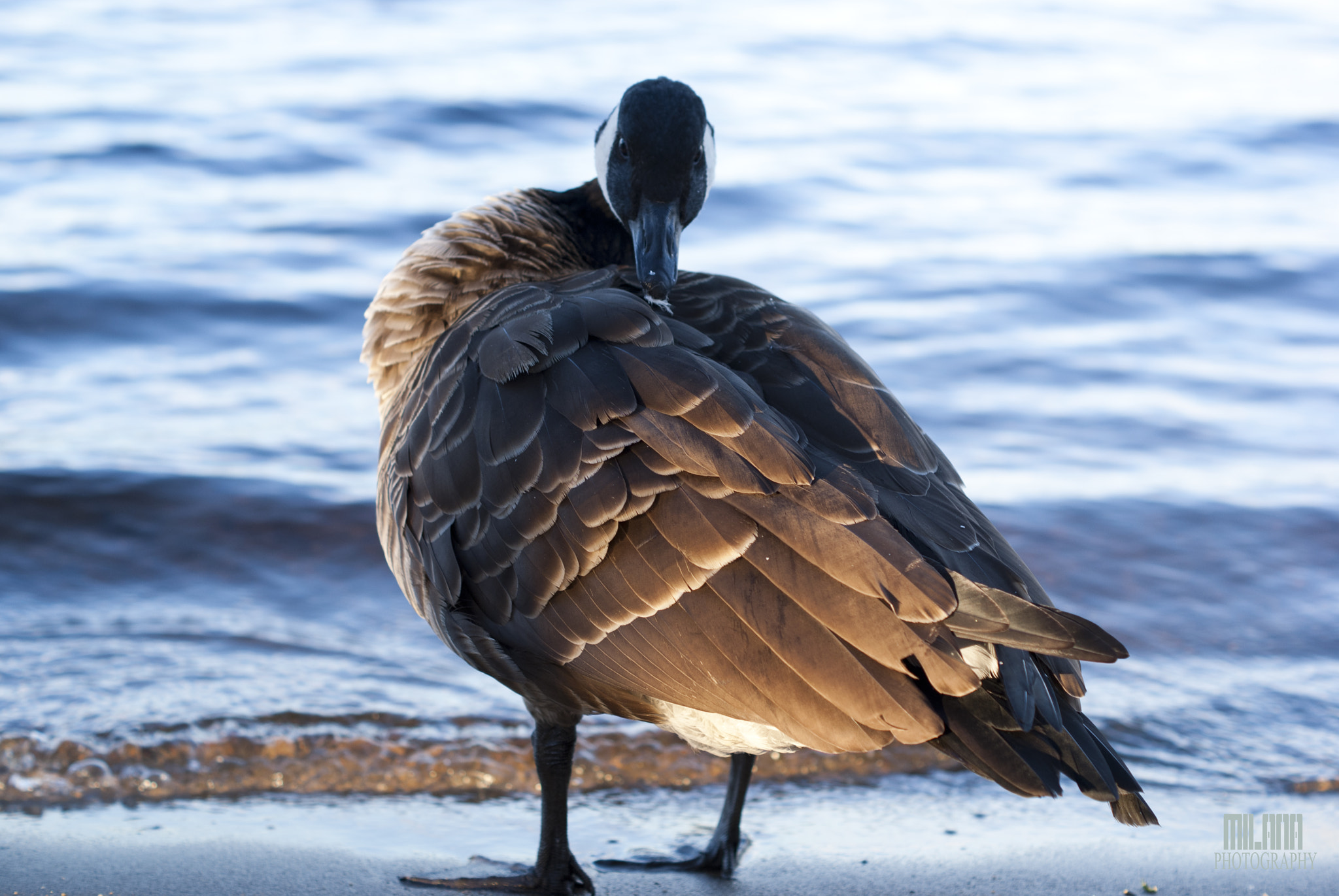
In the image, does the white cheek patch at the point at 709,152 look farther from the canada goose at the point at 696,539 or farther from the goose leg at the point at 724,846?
the goose leg at the point at 724,846

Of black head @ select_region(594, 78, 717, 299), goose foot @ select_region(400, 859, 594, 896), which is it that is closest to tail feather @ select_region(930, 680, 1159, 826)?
goose foot @ select_region(400, 859, 594, 896)

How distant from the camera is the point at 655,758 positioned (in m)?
4.61

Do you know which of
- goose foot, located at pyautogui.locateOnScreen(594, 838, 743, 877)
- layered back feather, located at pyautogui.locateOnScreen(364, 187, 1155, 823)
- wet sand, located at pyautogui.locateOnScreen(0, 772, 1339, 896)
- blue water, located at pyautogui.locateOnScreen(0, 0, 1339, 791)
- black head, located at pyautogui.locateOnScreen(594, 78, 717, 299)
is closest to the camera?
layered back feather, located at pyautogui.locateOnScreen(364, 187, 1155, 823)

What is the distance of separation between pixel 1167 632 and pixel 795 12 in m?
16.9

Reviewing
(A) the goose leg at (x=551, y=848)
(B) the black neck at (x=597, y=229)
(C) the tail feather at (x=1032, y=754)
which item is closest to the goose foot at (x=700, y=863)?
(A) the goose leg at (x=551, y=848)

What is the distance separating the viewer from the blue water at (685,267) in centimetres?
533

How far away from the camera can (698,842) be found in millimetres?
4113

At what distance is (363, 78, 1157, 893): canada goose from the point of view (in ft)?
9.14

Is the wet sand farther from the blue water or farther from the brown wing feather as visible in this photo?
the brown wing feather

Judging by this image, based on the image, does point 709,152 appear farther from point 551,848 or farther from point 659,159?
point 551,848

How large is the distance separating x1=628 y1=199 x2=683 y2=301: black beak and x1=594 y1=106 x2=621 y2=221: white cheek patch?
0.26 meters

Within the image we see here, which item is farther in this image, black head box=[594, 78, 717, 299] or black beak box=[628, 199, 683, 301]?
black head box=[594, 78, 717, 299]

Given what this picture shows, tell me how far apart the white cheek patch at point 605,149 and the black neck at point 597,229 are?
0.07m

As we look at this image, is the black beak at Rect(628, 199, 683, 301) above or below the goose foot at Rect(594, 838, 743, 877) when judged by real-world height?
above
